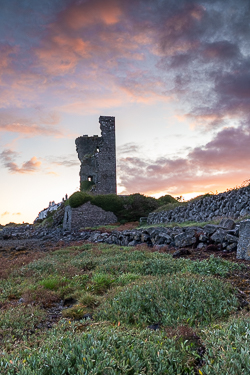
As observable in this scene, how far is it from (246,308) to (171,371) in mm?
2786

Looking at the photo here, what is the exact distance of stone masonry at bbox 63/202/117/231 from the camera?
3538cm

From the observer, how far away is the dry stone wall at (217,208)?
54.6ft

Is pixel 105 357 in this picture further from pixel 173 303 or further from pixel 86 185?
pixel 86 185

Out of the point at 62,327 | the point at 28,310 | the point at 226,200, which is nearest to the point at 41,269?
the point at 28,310

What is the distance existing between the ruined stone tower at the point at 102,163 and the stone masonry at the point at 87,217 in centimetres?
1536

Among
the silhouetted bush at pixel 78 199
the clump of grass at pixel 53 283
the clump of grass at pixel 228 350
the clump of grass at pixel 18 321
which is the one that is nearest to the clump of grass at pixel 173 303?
the clump of grass at pixel 228 350

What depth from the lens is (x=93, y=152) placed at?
5584cm

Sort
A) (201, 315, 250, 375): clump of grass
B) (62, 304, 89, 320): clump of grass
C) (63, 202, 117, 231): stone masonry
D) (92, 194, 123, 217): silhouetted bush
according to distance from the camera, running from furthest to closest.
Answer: (92, 194, 123, 217): silhouetted bush
(63, 202, 117, 231): stone masonry
(62, 304, 89, 320): clump of grass
(201, 315, 250, 375): clump of grass

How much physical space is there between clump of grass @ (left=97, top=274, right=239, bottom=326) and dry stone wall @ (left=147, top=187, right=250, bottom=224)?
35.5 feet

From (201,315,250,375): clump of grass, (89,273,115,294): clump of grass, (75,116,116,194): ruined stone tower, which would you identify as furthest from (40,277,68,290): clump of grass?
(75,116,116,194): ruined stone tower

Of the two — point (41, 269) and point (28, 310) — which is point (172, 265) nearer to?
point (28, 310)

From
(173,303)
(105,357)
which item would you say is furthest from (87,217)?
(105,357)

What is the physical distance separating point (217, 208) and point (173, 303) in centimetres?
1503

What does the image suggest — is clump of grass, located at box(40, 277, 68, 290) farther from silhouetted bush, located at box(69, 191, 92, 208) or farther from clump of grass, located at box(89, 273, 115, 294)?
silhouetted bush, located at box(69, 191, 92, 208)
